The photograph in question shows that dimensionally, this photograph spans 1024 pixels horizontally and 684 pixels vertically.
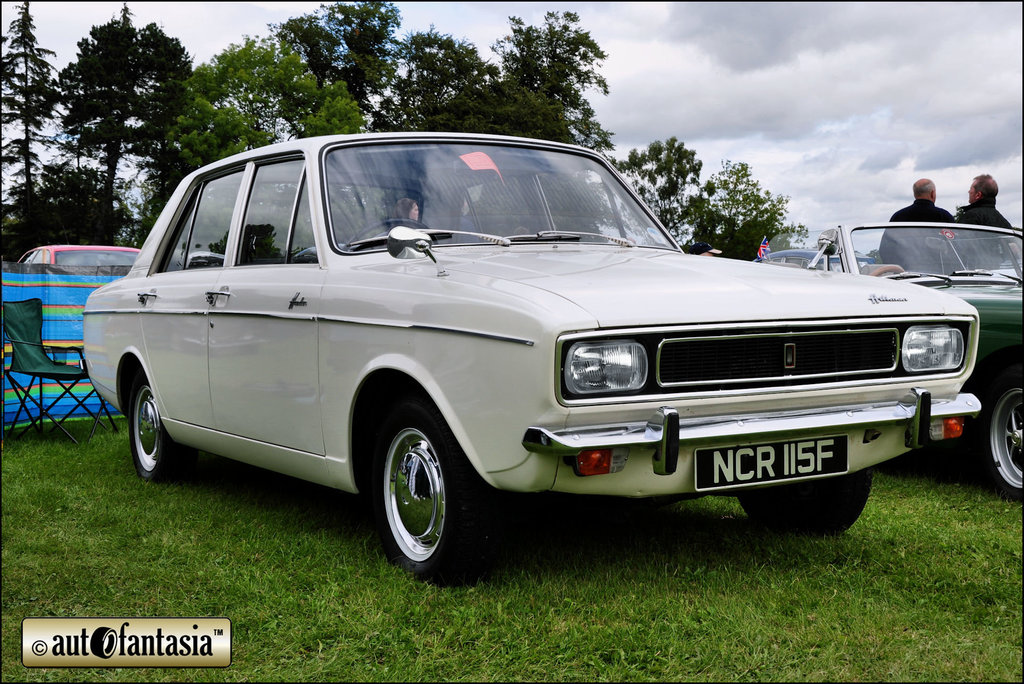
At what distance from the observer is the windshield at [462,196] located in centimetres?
428

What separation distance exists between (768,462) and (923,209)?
4.85 meters

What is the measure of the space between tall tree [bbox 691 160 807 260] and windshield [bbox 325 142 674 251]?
5952 centimetres

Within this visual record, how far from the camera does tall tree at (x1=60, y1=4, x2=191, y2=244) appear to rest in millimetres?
47812

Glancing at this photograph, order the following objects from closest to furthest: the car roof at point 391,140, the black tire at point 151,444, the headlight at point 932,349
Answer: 1. the headlight at point 932,349
2. the car roof at point 391,140
3. the black tire at point 151,444

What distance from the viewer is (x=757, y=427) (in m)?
3.28

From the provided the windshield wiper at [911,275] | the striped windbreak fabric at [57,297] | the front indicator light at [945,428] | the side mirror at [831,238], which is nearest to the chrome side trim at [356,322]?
the front indicator light at [945,428]

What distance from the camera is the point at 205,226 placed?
5.52 m

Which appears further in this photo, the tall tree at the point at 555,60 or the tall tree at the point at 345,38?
the tall tree at the point at 345,38

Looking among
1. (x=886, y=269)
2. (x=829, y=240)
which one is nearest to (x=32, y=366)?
(x=829, y=240)

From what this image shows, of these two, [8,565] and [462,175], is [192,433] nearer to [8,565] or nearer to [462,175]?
[8,565]

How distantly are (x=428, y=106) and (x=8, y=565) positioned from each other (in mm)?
27397

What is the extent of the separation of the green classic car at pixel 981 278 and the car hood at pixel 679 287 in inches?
74.8

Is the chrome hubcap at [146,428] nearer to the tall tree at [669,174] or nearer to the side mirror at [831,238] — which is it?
the side mirror at [831,238]

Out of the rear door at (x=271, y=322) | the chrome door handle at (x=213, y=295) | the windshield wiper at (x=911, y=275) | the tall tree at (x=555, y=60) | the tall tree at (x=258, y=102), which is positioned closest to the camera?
the rear door at (x=271, y=322)
